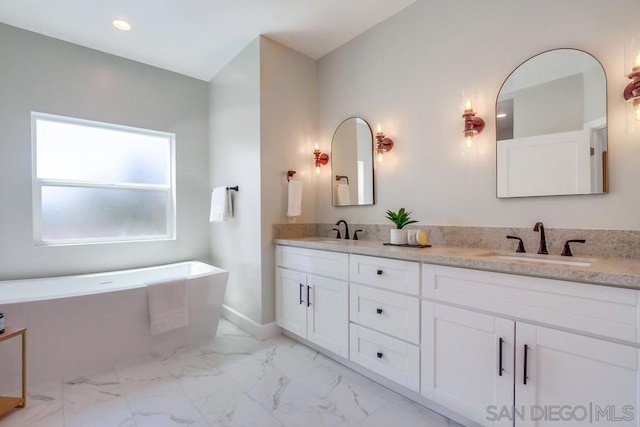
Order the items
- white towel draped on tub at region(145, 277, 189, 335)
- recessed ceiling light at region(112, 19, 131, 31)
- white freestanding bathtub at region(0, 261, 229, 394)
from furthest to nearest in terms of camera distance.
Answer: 1. recessed ceiling light at region(112, 19, 131, 31)
2. white towel draped on tub at region(145, 277, 189, 335)
3. white freestanding bathtub at region(0, 261, 229, 394)

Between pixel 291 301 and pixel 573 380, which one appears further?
pixel 291 301

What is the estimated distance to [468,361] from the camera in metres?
1.47

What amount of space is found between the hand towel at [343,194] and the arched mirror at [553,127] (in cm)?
130

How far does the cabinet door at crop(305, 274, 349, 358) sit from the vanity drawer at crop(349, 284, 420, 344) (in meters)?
0.09

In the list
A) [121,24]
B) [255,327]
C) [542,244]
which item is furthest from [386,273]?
[121,24]

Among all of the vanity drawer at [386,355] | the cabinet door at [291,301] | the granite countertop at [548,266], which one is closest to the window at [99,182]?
the cabinet door at [291,301]

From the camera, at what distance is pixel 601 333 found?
1121 mm

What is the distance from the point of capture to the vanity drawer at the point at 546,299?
1.09 meters

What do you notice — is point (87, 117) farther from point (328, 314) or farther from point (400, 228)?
point (400, 228)

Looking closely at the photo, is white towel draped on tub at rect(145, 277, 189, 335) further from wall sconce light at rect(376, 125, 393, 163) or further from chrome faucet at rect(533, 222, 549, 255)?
chrome faucet at rect(533, 222, 549, 255)

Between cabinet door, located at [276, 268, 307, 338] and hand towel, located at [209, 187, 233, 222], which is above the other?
hand towel, located at [209, 187, 233, 222]

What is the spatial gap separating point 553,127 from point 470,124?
453mm

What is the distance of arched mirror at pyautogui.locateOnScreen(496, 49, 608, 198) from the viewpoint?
1.58 metres

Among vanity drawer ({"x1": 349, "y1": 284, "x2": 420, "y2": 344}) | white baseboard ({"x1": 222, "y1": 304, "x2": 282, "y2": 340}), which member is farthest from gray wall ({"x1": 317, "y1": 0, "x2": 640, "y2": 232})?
white baseboard ({"x1": 222, "y1": 304, "x2": 282, "y2": 340})
